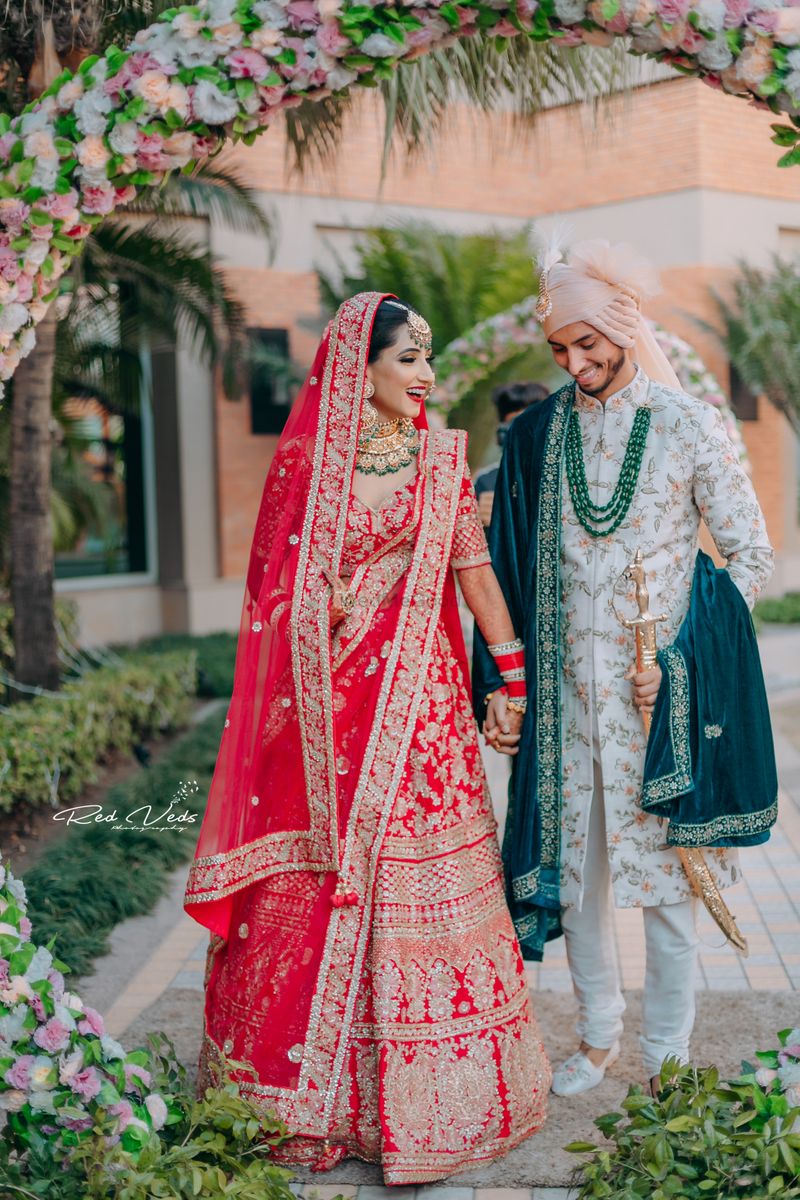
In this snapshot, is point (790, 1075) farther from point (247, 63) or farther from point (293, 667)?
point (247, 63)

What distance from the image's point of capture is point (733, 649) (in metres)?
3.12

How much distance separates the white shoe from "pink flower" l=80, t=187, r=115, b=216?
2552mm

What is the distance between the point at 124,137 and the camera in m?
2.74

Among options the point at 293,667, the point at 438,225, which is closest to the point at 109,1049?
the point at 293,667

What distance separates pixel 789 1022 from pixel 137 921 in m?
2.59

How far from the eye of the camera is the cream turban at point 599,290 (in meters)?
3.06

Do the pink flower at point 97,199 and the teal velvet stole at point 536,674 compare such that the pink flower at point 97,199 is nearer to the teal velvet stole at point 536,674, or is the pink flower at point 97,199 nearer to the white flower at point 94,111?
the white flower at point 94,111

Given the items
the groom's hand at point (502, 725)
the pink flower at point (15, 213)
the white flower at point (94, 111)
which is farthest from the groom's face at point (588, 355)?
the pink flower at point (15, 213)

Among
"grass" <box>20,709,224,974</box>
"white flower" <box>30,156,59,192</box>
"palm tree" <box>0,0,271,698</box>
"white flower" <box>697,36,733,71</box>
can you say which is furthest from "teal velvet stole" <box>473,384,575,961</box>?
"palm tree" <box>0,0,271,698</box>

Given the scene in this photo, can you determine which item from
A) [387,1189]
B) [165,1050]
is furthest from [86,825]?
[387,1189]

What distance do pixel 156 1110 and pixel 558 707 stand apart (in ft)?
4.49

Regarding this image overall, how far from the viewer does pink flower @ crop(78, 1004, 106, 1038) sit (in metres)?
2.72

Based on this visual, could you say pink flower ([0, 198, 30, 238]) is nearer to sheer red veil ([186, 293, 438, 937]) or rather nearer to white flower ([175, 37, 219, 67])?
A: white flower ([175, 37, 219, 67])

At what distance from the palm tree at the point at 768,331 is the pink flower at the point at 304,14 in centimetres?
1270
